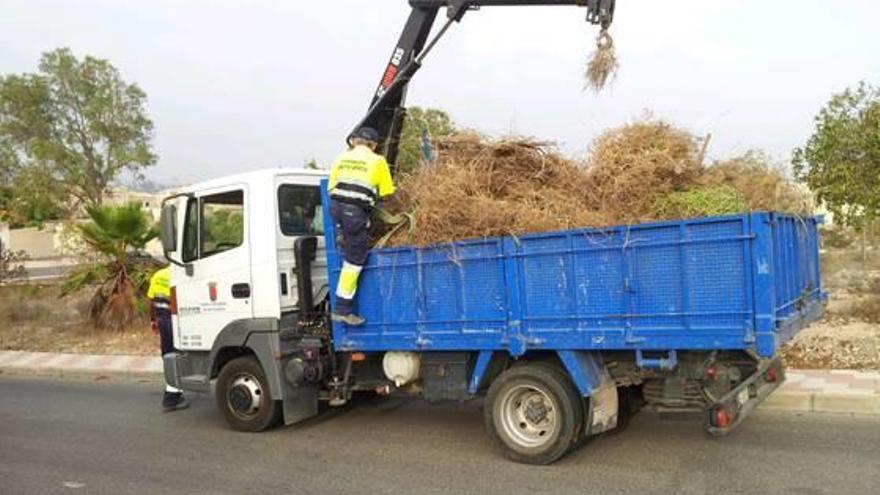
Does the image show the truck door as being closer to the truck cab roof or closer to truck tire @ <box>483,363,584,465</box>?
the truck cab roof

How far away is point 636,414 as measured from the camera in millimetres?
7703

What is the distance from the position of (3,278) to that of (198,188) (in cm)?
1527

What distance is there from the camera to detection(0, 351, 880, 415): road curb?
7688mm

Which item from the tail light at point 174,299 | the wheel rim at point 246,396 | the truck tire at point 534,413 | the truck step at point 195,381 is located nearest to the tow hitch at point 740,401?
the truck tire at point 534,413

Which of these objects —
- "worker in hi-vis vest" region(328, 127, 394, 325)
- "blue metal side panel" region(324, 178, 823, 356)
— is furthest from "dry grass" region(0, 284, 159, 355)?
"blue metal side panel" region(324, 178, 823, 356)

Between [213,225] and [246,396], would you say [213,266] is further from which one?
[246,396]

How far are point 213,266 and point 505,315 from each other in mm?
3194

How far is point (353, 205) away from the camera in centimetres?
678

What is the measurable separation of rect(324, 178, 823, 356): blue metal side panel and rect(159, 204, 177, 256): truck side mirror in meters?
1.82

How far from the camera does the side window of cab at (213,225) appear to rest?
779 cm

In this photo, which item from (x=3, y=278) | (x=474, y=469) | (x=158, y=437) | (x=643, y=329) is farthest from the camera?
(x=3, y=278)

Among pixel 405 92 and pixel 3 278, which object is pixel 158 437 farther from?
pixel 3 278

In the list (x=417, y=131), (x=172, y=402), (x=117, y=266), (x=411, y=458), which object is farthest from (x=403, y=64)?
(x=117, y=266)

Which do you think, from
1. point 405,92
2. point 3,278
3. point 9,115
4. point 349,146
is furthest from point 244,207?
point 9,115
